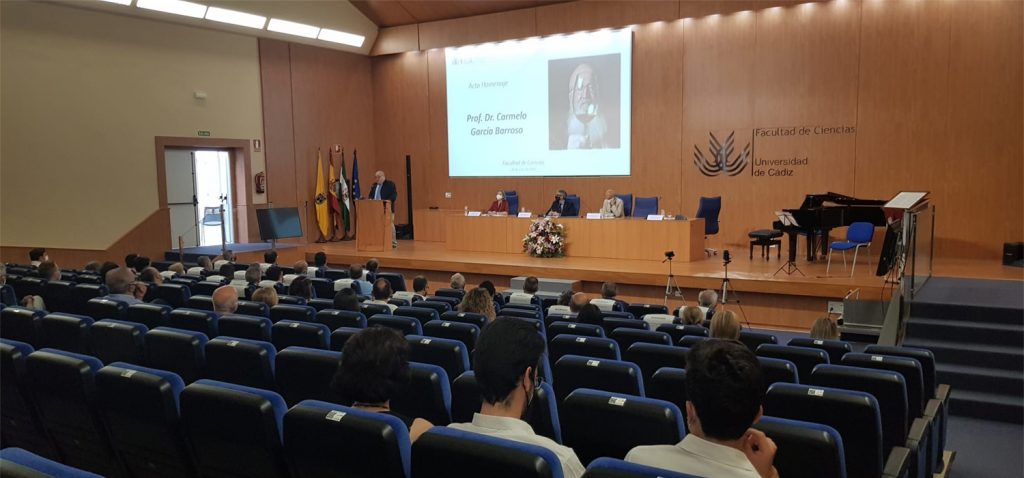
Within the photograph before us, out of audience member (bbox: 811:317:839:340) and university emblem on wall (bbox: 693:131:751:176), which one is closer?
audience member (bbox: 811:317:839:340)

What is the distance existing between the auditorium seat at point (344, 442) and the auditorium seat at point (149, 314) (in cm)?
271

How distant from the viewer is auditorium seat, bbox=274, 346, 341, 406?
9.54ft

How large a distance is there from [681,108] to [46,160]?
31.8 ft

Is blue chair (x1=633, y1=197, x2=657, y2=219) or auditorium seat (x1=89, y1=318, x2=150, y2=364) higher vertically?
blue chair (x1=633, y1=197, x2=657, y2=219)

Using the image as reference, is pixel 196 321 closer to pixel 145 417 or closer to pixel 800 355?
pixel 145 417

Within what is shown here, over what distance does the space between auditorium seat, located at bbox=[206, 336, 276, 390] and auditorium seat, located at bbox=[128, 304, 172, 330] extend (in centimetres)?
137

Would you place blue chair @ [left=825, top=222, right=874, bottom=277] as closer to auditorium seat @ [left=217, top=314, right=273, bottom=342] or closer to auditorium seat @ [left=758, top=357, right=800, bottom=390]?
auditorium seat @ [left=758, top=357, right=800, bottom=390]

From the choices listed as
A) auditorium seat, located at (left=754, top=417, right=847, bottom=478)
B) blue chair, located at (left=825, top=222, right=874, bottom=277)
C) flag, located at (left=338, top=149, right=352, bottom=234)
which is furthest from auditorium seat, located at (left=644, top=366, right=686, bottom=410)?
flag, located at (left=338, top=149, right=352, bottom=234)

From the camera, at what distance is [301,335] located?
12.4 feet

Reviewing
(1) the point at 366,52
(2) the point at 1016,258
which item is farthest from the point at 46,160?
(2) the point at 1016,258

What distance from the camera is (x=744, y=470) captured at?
175 centimetres

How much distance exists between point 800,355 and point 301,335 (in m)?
2.64

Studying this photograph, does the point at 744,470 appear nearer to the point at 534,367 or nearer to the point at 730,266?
the point at 534,367

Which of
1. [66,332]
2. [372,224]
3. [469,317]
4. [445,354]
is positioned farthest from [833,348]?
[372,224]
